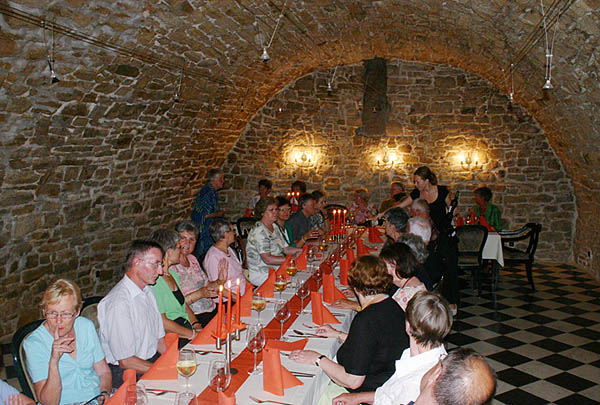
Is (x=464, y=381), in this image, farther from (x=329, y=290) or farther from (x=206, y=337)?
(x=329, y=290)

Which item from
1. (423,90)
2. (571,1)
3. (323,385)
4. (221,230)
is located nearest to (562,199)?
(423,90)

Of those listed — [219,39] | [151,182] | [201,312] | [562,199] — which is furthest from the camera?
[562,199]

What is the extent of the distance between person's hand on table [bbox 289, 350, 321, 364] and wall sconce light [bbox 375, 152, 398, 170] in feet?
27.1

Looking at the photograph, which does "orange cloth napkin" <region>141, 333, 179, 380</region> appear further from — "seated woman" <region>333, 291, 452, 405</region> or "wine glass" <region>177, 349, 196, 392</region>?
"seated woman" <region>333, 291, 452, 405</region>

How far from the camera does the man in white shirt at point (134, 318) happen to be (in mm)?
3373

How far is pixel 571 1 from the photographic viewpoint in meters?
4.17

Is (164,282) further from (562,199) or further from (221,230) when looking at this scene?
(562,199)

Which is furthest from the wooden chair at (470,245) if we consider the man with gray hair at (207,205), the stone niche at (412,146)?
the man with gray hair at (207,205)

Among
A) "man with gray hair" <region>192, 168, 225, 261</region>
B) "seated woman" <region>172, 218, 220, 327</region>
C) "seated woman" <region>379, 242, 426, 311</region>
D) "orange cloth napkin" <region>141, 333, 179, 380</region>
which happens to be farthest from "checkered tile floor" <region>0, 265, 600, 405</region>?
"man with gray hair" <region>192, 168, 225, 261</region>

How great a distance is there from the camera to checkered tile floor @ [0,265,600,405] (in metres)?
5.05

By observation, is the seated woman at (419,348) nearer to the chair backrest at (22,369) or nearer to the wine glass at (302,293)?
the wine glass at (302,293)

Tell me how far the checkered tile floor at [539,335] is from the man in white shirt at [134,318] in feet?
9.84

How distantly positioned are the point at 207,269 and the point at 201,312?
409mm

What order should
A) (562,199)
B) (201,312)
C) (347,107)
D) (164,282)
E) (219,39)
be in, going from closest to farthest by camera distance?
(164,282)
(201,312)
(219,39)
(562,199)
(347,107)
